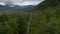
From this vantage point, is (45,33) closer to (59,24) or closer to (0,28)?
(59,24)

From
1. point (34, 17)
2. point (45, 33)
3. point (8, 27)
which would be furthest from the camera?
point (34, 17)

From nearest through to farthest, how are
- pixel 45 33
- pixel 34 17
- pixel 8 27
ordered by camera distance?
1. pixel 45 33
2. pixel 8 27
3. pixel 34 17

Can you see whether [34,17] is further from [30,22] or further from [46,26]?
[46,26]

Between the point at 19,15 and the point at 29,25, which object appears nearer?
the point at 29,25

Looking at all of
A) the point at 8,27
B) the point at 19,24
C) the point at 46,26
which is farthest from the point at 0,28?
the point at 46,26

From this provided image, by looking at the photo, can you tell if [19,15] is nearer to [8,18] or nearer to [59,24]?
[8,18]

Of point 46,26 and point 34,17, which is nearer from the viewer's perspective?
point 46,26

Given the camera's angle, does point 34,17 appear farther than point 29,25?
Yes

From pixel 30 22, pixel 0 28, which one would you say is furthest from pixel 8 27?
pixel 30 22
